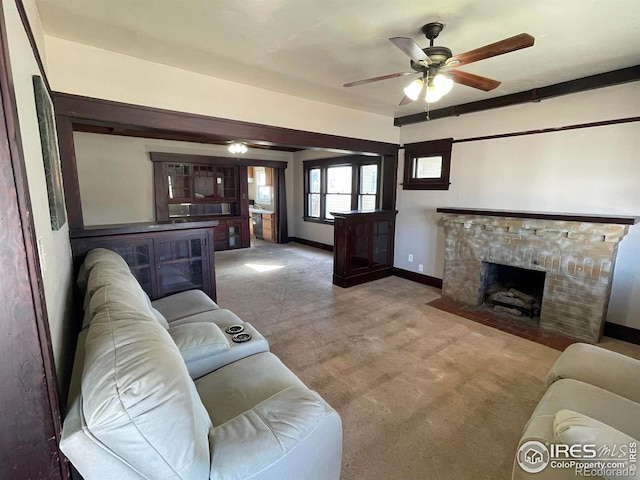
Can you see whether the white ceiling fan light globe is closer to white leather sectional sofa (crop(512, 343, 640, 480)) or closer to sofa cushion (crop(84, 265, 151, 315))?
white leather sectional sofa (crop(512, 343, 640, 480))

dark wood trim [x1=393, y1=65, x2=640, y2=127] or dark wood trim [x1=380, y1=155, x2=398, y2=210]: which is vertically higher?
dark wood trim [x1=393, y1=65, x2=640, y2=127]

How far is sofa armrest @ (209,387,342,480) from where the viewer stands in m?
1.02

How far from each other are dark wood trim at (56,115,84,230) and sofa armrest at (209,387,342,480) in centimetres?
232

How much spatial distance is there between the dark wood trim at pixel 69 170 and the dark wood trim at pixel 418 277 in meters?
4.27

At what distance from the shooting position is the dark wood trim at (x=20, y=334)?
76 cm

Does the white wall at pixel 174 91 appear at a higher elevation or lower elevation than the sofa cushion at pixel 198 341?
higher

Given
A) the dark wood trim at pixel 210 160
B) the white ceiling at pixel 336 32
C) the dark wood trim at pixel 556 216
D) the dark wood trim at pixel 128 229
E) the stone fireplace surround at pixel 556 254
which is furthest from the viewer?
the dark wood trim at pixel 210 160

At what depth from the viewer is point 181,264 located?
3.10 metres

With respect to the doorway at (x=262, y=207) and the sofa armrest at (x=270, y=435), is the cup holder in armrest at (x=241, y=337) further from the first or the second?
the doorway at (x=262, y=207)

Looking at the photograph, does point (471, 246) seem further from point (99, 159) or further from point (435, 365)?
point (99, 159)

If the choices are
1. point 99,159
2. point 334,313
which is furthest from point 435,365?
point 99,159

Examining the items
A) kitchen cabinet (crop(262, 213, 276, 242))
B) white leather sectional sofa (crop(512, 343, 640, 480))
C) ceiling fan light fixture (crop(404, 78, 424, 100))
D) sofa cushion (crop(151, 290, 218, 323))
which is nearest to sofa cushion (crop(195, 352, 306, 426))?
sofa cushion (crop(151, 290, 218, 323))

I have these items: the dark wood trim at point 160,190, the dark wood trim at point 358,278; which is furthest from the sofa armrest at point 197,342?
the dark wood trim at point 160,190

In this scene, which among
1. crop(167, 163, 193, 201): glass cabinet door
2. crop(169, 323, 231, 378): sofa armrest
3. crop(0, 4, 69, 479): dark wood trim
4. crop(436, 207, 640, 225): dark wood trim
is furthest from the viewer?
crop(167, 163, 193, 201): glass cabinet door
